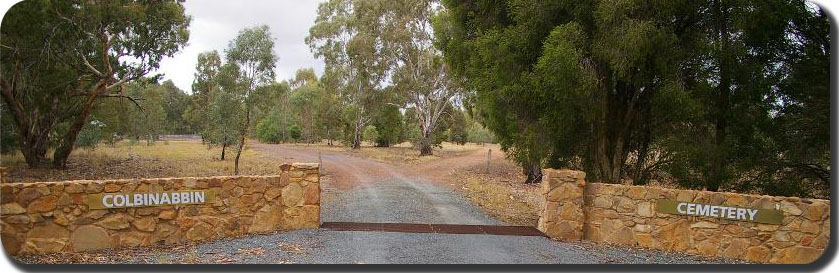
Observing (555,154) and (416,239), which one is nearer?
(416,239)

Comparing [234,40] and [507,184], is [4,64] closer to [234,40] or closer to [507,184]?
[234,40]

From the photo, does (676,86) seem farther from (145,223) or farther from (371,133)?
(371,133)

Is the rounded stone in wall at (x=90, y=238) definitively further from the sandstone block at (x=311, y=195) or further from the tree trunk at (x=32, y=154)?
the tree trunk at (x=32, y=154)

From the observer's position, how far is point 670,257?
714cm

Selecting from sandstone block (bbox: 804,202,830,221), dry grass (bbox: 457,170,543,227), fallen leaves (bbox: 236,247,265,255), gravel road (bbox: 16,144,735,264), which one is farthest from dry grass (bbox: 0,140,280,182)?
sandstone block (bbox: 804,202,830,221)

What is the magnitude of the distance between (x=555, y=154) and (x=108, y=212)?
317 inches

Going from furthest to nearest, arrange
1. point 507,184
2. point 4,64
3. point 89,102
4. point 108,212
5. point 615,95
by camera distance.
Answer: point 507,184 → point 89,102 → point 4,64 → point 615,95 → point 108,212

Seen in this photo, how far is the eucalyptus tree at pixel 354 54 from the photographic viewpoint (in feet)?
115

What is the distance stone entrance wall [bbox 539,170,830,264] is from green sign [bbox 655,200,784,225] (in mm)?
57

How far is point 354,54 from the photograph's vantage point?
3659 centimetres

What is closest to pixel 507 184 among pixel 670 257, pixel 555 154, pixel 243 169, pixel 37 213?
pixel 555 154

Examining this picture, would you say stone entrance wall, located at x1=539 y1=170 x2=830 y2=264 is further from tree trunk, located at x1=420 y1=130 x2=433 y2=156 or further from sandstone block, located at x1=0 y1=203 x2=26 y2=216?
tree trunk, located at x1=420 y1=130 x2=433 y2=156

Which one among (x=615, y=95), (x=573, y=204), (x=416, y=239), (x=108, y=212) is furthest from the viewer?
(x=615, y=95)

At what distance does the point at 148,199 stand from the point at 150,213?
196 mm
